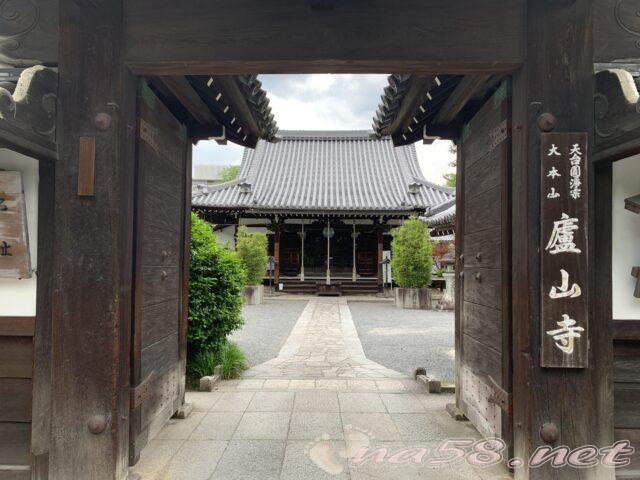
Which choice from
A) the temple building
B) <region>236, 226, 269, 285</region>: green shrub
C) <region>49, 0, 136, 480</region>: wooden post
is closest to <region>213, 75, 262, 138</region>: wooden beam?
<region>49, 0, 136, 480</region>: wooden post

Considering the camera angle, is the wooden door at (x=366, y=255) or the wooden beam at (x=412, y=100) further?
the wooden door at (x=366, y=255)

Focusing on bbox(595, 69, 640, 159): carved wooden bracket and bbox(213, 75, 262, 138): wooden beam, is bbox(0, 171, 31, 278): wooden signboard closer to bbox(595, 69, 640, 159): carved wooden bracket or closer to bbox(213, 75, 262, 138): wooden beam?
bbox(213, 75, 262, 138): wooden beam

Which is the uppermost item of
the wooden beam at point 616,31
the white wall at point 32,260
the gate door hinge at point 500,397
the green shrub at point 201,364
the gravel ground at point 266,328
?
the wooden beam at point 616,31

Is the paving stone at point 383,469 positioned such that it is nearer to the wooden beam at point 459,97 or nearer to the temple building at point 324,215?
Answer: the wooden beam at point 459,97

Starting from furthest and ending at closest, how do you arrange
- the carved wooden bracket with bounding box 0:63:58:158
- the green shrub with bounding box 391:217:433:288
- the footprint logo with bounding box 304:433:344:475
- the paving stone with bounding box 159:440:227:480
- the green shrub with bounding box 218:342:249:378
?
the green shrub with bounding box 391:217:433:288 → the green shrub with bounding box 218:342:249:378 → the footprint logo with bounding box 304:433:344:475 → the paving stone with bounding box 159:440:227:480 → the carved wooden bracket with bounding box 0:63:58:158

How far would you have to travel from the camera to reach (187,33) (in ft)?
8.11

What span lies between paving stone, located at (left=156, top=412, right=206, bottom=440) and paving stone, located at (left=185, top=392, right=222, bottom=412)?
16 cm

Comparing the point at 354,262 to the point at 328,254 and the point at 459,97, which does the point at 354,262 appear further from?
the point at 459,97

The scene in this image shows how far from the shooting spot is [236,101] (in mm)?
3471

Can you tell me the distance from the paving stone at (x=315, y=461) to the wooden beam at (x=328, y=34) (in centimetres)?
286

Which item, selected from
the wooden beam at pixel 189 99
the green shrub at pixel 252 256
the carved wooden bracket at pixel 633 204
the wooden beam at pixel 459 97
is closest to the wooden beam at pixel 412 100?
the wooden beam at pixel 459 97

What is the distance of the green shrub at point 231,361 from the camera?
5055 millimetres

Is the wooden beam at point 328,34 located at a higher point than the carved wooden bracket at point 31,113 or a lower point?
higher

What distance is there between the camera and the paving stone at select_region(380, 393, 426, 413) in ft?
12.9
